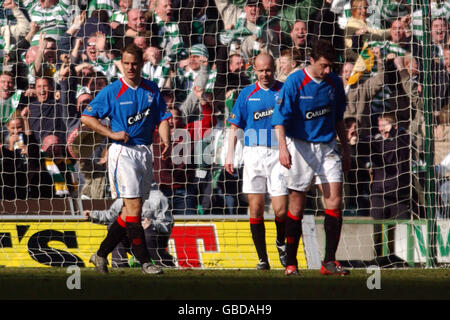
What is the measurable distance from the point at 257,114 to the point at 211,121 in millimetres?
1764

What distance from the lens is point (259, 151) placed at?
7.89 meters

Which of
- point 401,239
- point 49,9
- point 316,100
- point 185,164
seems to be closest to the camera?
point 316,100

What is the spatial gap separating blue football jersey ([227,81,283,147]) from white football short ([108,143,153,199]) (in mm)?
1171

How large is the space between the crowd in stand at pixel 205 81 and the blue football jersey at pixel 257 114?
1.53m

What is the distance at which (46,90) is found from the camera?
9875mm

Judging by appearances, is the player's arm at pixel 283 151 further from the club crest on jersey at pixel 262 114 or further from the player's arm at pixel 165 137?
the club crest on jersey at pixel 262 114

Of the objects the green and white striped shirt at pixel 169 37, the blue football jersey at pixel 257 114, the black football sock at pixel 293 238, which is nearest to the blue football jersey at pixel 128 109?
the blue football jersey at pixel 257 114

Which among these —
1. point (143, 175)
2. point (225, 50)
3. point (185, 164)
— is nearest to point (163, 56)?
point (225, 50)

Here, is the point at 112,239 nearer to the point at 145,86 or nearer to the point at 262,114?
the point at 145,86

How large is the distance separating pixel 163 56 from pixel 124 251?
7.98 feet

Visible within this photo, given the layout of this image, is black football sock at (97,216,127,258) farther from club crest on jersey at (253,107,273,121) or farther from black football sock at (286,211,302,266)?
club crest on jersey at (253,107,273,121)

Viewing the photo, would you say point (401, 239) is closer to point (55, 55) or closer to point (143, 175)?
point (143, 175)

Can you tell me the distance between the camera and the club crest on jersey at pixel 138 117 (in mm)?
7109

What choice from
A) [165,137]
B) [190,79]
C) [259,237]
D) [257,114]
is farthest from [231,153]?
[190,79]
